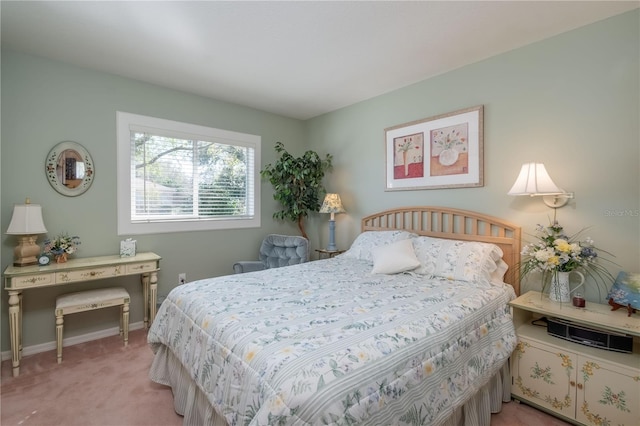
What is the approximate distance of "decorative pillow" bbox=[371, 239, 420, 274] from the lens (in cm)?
240

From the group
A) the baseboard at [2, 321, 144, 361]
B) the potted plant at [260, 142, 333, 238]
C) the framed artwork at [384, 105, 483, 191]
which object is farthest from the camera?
the potted plant at [260, 142, 333, 238]

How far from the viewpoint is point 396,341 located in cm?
126

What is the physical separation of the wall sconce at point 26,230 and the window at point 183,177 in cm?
63

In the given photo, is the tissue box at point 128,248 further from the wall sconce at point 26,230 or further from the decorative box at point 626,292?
the decorative box at point 626,292

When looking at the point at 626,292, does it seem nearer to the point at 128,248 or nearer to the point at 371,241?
the point at 371,241

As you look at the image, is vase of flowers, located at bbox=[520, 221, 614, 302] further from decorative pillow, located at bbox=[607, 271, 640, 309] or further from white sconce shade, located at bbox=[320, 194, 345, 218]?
white sconce shade, located at bbox=[320, 194, 345, 218]

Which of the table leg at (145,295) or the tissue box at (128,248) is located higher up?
the tissue box at (128,248)

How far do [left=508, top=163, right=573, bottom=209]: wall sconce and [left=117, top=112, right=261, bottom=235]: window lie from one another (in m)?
2.92

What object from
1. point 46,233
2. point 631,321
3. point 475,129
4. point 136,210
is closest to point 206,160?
point 136,210

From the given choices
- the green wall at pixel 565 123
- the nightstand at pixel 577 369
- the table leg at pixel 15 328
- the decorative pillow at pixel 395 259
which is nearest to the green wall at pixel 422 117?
the green wall at pixel 565 123

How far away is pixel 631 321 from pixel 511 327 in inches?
22.9

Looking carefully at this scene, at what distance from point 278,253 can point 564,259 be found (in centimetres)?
275

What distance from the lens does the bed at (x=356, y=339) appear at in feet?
3.43

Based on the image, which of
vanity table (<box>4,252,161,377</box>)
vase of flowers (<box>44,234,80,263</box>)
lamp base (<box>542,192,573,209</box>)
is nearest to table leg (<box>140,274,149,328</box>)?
vanity table (<box>4,252,161,377</box>)
